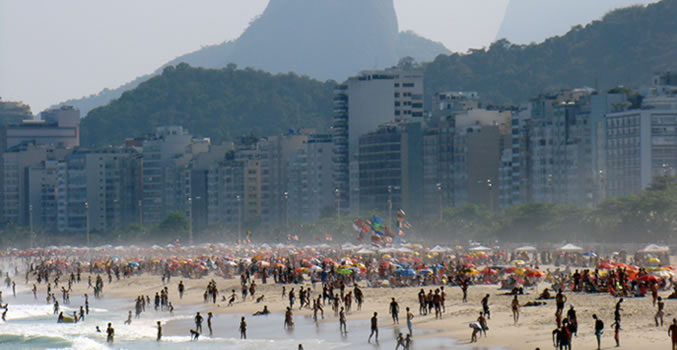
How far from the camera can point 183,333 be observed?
6431 cm

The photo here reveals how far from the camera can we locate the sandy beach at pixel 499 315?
48.2m

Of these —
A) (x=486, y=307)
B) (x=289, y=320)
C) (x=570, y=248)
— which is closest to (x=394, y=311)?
(x=486, y=307)

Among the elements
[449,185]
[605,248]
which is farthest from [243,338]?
[449,185]

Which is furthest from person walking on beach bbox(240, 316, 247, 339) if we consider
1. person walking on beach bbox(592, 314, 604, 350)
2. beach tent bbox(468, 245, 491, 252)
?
beach tent bbox(468, 245, 491, 252)

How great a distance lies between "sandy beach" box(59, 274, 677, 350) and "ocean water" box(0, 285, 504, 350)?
646mm

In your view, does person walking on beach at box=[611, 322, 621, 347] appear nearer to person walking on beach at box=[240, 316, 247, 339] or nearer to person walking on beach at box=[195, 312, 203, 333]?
person walking on beach at box=[240, 316, 247, 339]

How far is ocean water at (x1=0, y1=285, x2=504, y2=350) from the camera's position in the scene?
→ 55156mm

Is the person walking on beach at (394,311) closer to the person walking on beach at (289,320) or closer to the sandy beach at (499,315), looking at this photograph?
the sandy beach at (499,315)

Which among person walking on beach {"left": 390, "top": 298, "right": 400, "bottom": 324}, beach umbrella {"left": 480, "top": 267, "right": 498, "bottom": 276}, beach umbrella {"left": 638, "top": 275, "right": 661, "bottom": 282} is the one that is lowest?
person walking on beach {"left": 390, "top": 298, "right": 400, "bottom": 324}

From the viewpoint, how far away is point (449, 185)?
632ft

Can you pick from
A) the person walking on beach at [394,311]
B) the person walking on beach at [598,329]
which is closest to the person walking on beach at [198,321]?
the person walking on beach at [394,311]

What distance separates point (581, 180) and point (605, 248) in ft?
171

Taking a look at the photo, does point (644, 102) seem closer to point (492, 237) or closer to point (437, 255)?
point (492, 237)

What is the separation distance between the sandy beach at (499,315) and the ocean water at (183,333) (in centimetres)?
65
